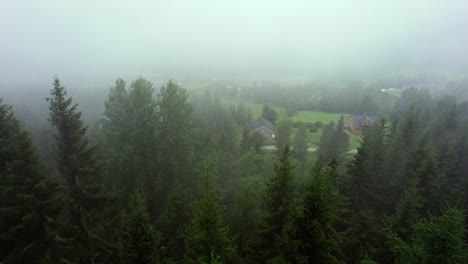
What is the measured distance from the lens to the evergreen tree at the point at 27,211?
11.9 m

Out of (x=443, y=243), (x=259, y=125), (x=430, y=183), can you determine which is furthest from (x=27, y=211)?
(x=259, y=125)

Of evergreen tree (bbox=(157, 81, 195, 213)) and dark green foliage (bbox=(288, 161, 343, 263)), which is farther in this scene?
evergreen tree (bbox=(157, 81, 195, 213))

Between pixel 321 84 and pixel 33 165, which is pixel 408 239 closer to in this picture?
pixel 33 165

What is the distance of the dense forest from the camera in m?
10.5

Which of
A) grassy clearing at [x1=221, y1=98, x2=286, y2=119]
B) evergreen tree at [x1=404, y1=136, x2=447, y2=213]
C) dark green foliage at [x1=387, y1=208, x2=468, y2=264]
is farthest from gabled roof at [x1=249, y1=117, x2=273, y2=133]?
dark green foliage at [x1=387, y1=208, x2=468, y2=264]

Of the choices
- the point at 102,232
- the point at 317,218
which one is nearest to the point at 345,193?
the point at 317,218

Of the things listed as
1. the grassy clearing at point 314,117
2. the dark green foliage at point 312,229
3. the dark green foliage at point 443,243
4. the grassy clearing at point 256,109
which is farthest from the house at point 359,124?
the dark green foliage at point 312,229

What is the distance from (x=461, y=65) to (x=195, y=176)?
16921cm

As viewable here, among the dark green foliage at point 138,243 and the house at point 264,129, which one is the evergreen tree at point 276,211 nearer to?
the dark green foliage at point 138,243

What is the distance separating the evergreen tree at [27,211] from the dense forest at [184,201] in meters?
0.05

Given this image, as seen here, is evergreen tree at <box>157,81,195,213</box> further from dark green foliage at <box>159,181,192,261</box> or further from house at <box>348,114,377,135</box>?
house at <box>348,114,377,135</box>

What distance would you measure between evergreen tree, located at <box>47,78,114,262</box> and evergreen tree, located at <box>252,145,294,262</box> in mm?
7506

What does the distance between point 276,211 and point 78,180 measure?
9231 mm

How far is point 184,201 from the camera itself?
1581 centimetres
